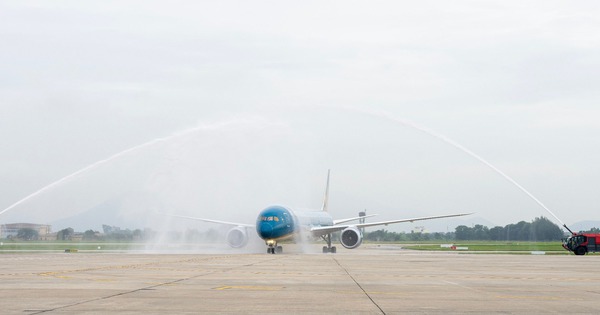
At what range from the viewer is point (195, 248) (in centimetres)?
7331

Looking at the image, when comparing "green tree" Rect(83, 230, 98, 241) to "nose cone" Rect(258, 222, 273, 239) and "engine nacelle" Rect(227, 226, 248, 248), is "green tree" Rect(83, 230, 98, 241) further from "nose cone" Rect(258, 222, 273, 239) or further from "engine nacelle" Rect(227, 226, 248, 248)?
"nose cone" Rect(258, 222, 273, 239)

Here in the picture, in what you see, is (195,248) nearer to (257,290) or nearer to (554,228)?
(554,228)

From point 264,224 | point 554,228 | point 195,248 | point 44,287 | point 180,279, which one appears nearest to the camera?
point 44,287

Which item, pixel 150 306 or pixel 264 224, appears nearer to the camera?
pixel 150 306

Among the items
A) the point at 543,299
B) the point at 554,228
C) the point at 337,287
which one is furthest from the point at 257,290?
the point at 554,228

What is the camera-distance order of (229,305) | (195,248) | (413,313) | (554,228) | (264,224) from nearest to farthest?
(413,313), (229,305), (264,224), (195,248), (554,228)

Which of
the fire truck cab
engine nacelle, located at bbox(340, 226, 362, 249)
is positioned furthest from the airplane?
the fire truck cab

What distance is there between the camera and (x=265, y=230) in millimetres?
63656

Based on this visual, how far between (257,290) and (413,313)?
677cm

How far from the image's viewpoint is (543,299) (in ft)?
61.7

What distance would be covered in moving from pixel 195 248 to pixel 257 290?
2094 inches

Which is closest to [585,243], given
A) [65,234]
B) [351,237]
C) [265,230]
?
[351,237]

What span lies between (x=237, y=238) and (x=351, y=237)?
10383 mm

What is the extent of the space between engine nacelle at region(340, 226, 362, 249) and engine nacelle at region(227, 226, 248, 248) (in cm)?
882
